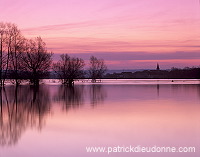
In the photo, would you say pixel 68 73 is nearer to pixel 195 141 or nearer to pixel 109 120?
pixel 109 120

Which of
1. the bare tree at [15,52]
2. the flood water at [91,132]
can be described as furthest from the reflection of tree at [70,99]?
the bare tree at [15,52]

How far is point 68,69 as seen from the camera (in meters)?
54.8

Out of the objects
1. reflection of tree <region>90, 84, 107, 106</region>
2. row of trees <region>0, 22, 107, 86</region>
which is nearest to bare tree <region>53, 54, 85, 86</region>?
row of trees <region>0, 22, 107, 86</region>

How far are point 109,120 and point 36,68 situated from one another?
126 feet

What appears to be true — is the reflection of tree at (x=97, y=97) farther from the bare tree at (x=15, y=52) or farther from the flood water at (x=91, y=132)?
the bare tree at (x=15, y=52)

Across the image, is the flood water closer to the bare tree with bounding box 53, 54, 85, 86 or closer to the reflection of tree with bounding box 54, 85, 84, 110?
the reflection of tree with bounding box 54, 85, 84, 110

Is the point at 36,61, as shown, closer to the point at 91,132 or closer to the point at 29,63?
the point at 29,63

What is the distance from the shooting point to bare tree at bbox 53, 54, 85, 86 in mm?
53750

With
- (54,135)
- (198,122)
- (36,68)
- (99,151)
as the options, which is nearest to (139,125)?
(198,122)

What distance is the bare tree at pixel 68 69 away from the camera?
5375cm

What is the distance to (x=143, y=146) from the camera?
22.8 ft

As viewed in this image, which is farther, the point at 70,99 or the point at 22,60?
the point at 22,60

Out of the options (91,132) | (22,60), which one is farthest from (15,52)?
(91,132)

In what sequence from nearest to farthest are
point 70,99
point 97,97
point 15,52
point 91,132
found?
1. point 91,132
2. point 70,99
3. point 97,97
4. point 15,52
